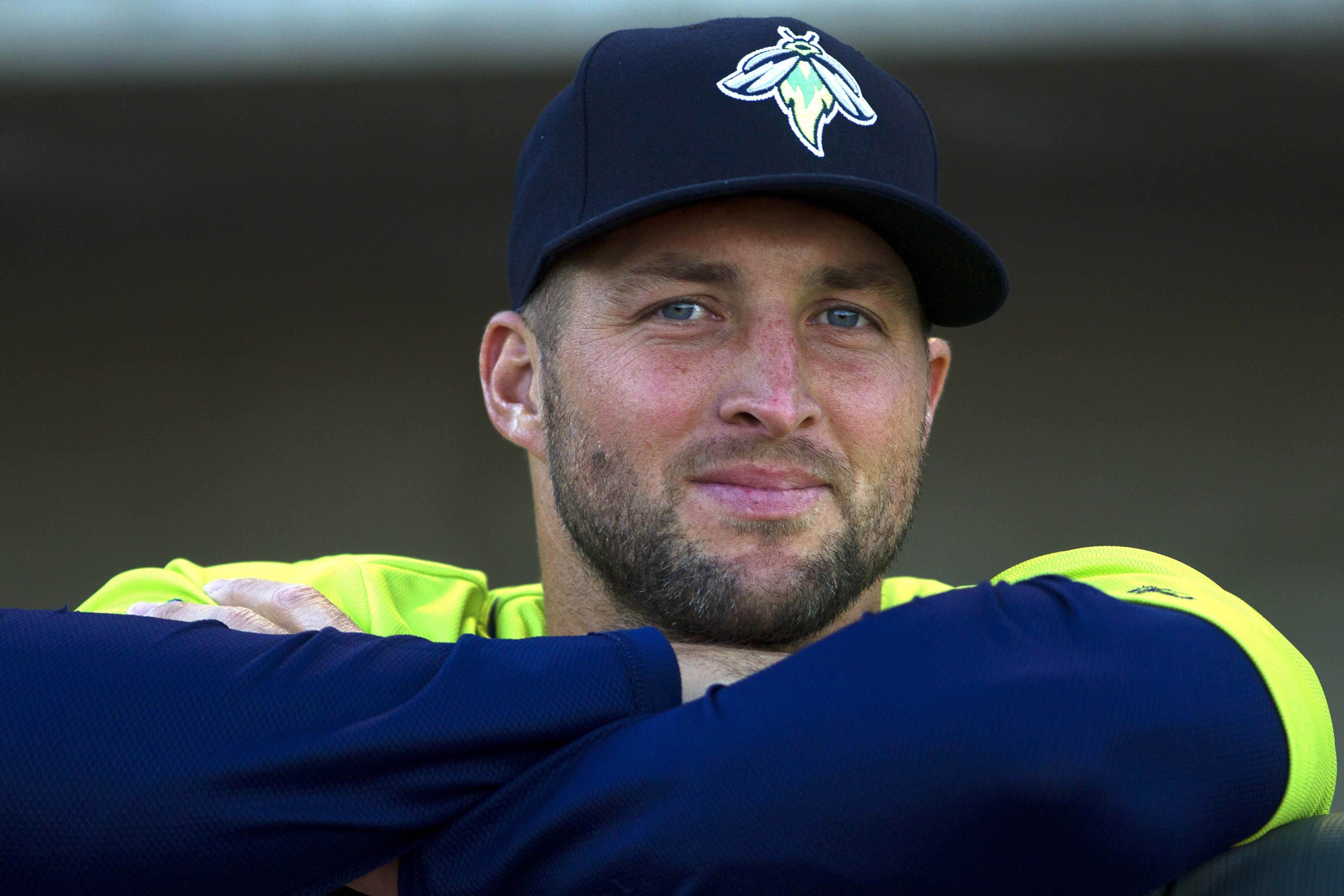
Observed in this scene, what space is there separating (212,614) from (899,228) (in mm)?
929

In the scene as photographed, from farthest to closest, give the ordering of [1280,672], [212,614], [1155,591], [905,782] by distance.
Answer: [212,614], [1155,591], [1280,672], [905,782]

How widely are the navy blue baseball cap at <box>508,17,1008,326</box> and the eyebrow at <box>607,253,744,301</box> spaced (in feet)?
0.22

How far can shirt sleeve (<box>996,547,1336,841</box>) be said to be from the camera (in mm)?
1056

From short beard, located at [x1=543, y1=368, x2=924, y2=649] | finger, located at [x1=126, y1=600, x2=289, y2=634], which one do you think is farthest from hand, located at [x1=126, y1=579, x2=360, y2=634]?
A: short beard, located at [x1=543, y1=368, x2=924, y2=649]

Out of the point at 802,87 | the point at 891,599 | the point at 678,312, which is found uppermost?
the point at 802,87

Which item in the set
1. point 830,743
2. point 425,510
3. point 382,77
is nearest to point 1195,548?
point 425,510

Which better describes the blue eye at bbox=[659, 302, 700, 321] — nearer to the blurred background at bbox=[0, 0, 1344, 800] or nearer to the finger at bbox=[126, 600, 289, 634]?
the finger at bbox=[126, 600, 289, 634]

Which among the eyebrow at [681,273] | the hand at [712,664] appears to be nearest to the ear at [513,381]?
the eyebrow at [681,273]

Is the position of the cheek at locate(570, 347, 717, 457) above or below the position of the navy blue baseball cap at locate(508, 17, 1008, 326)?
below

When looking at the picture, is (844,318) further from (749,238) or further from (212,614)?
(212,614)

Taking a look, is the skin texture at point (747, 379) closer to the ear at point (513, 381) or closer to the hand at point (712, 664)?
the ear at point (513, 381)

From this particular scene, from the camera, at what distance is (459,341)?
4.55 metres

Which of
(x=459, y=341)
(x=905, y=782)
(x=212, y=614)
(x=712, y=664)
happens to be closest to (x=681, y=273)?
(x=712, y=664)

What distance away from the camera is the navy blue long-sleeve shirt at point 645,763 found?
93cm
